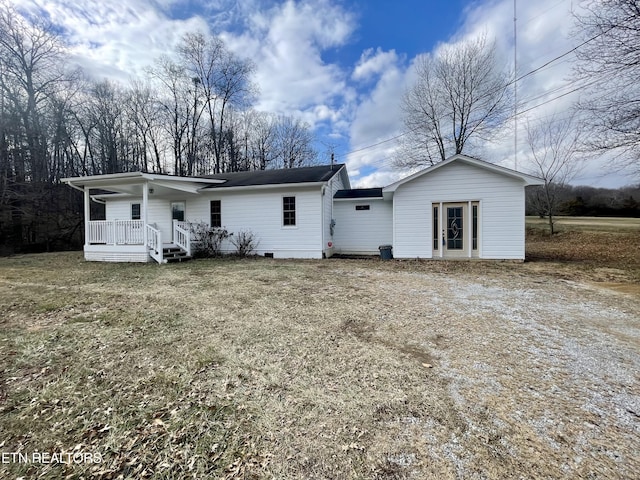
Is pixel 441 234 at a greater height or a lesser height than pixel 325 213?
lesser

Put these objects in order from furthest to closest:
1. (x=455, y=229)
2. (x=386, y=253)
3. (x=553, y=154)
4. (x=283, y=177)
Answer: (x=553, y=154)
(x=283, y=177)
(x=386, y=253)
(x=455, y=229)

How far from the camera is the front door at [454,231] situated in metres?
10.4

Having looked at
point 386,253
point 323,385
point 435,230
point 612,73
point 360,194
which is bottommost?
point 323,385

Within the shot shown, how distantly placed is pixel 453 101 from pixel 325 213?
14.8 m

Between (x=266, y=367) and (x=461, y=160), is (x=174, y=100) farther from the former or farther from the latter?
(x=266, y=367)

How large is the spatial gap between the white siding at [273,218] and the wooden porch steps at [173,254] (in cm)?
178

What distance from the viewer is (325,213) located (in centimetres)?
1231

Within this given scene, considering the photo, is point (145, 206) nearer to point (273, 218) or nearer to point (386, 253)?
point (273, 218)

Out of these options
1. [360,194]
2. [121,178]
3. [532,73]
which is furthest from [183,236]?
[532,73]

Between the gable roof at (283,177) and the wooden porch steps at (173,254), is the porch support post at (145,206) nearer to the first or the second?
the wooden porch steps at (173,254)

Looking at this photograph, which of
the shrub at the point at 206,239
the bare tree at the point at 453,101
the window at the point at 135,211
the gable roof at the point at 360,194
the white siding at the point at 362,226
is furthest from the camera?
the bare tree at the point at 453,101

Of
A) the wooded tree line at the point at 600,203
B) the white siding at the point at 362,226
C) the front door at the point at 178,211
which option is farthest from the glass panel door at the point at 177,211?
the wooded tree line at the point at 600,203

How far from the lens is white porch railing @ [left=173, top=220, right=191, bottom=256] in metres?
11.5

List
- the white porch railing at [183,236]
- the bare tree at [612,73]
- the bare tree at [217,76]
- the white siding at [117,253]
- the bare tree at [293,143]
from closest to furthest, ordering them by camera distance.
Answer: the bare tree at [612,73]
the white siding at [117,253]
the white porch railing at [183,236]
the bare tree at [217,76]
the bare tree at [293,143]
